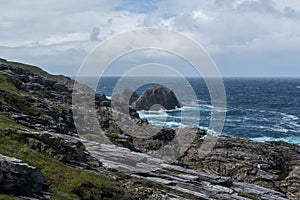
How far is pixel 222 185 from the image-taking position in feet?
98.2

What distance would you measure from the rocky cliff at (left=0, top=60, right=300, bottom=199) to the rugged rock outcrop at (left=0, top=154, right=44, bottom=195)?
4 cm

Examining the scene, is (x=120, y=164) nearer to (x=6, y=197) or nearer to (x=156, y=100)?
(x=6, y=197)

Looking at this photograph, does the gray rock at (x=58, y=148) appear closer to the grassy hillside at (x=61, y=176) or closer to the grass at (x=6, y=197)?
the grassy hillside at (x=61, y=176)

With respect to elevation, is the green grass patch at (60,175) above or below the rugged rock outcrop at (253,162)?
above

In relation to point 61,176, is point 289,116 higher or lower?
lower

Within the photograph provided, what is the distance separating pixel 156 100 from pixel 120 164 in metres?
109

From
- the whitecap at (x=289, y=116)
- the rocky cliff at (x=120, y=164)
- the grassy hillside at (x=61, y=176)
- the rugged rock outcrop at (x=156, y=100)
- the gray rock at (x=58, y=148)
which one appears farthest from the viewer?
the rugged rock outcrop at (x=156, y=100)

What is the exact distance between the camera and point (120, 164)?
26578 mm

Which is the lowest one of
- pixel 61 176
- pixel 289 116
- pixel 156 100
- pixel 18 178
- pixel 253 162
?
pixel 253 162

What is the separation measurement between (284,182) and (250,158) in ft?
20.4

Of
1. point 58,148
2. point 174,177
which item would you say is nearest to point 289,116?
point 174,177

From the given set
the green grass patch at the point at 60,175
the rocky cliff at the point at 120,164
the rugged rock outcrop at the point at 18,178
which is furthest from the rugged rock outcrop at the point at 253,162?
the rugged rock outcrop at the point at 18,178

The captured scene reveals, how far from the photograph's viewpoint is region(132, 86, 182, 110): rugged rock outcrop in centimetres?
13212

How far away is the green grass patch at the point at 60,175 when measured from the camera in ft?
59.2
